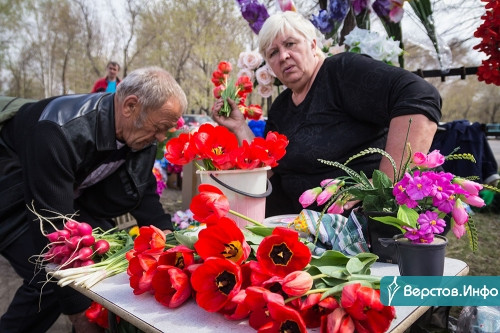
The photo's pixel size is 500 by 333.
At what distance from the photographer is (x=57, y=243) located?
1.25 meters

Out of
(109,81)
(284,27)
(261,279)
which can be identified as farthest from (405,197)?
(109,81)

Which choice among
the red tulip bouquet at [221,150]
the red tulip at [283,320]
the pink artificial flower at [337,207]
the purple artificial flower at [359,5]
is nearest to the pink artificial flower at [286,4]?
the purple artificial flower at [359,5]

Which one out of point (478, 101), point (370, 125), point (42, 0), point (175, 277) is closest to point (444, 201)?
point (175, 277)

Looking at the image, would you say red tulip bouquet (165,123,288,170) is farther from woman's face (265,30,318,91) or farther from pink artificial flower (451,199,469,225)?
woman's face (265,30,318,91)

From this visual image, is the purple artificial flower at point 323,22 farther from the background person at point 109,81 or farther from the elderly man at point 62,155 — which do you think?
the background person at point 109,81

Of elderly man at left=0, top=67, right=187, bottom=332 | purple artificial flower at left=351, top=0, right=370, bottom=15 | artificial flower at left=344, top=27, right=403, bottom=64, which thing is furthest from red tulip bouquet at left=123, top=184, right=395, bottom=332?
purple artificial flower at left=351, top=0, right=370, bottom=15

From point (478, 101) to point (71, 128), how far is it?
34964 mm

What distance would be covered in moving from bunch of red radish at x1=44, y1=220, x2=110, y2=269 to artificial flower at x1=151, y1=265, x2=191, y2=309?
1.38 feet

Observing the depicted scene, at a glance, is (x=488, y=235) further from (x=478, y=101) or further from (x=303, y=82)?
(x=478, y=101)

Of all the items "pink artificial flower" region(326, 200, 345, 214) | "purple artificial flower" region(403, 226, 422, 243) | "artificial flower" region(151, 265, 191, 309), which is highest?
"purple artificial flower" region(403, 226, 422, 243)

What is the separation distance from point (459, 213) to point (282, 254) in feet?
1.30

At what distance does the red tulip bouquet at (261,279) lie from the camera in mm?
656

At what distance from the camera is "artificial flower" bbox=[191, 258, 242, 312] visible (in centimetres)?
76

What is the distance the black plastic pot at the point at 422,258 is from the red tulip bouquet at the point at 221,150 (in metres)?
0.46
